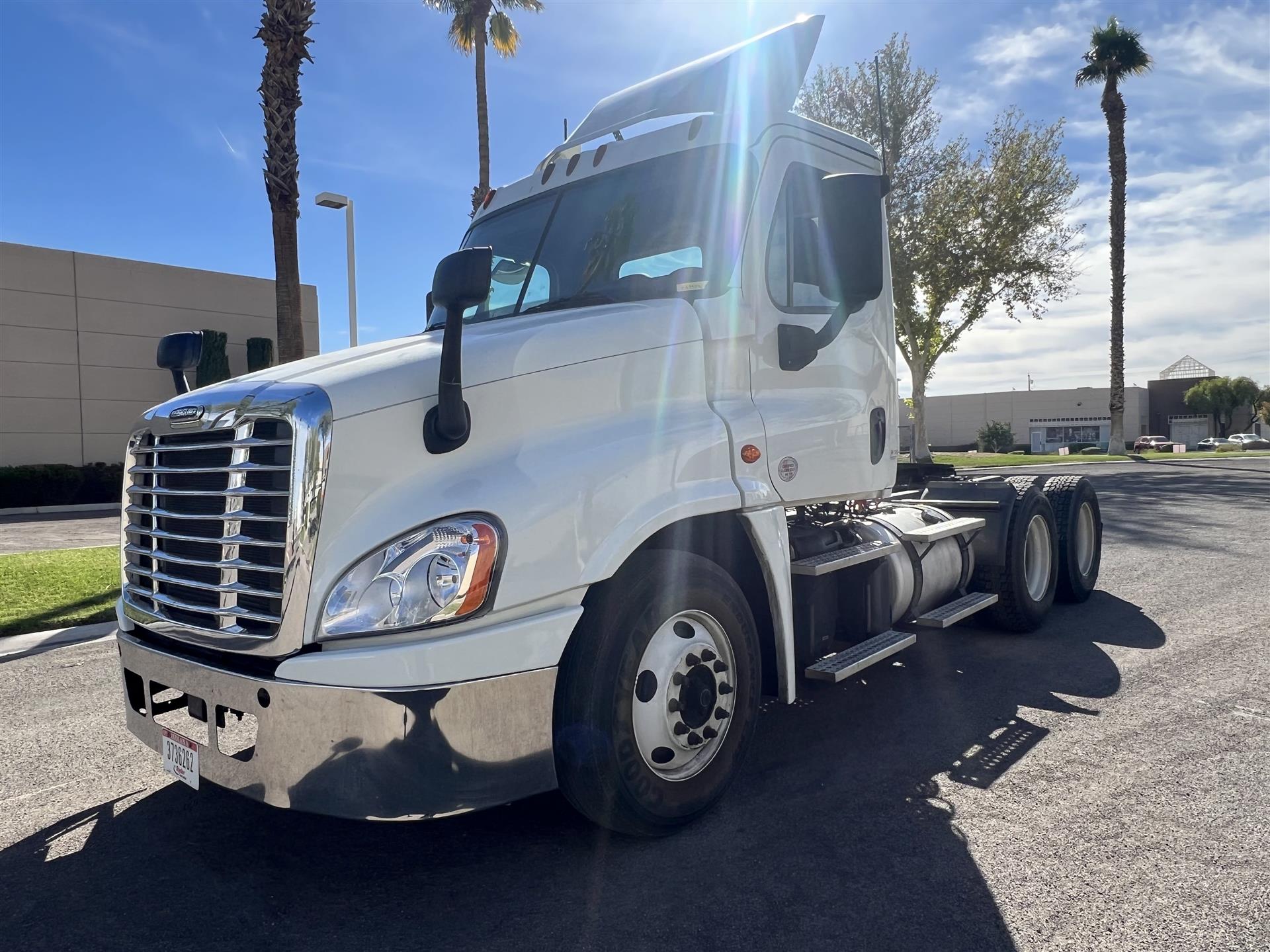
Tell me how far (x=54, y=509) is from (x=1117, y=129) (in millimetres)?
37749

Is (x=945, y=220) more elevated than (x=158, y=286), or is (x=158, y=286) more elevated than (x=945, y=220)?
(x=945, y=220)

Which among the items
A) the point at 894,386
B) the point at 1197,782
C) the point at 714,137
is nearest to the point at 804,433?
the point at 894,386

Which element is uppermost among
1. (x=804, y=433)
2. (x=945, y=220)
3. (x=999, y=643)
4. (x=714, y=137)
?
(x=945, y=220)

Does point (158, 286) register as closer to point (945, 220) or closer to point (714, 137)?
point (945, 220)

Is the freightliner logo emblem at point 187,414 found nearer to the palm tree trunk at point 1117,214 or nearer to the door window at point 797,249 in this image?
the door window at point 797,249

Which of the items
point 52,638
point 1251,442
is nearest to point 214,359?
point 52,638

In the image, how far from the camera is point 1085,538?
25.3 feet

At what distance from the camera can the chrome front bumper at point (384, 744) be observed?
8.59 feet

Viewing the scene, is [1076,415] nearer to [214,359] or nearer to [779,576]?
[214,359]

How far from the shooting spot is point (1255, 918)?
8.91 feet

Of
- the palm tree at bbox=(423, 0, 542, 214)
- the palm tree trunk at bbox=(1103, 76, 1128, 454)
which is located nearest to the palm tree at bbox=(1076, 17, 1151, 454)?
the palm tree trunk at bbox=(1103, 76, 1128, 454)

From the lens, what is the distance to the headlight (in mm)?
2684

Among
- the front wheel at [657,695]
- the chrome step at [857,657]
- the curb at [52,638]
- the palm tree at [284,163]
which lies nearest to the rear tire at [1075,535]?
the chrome step at [857,657]

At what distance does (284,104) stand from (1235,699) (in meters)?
12.7
